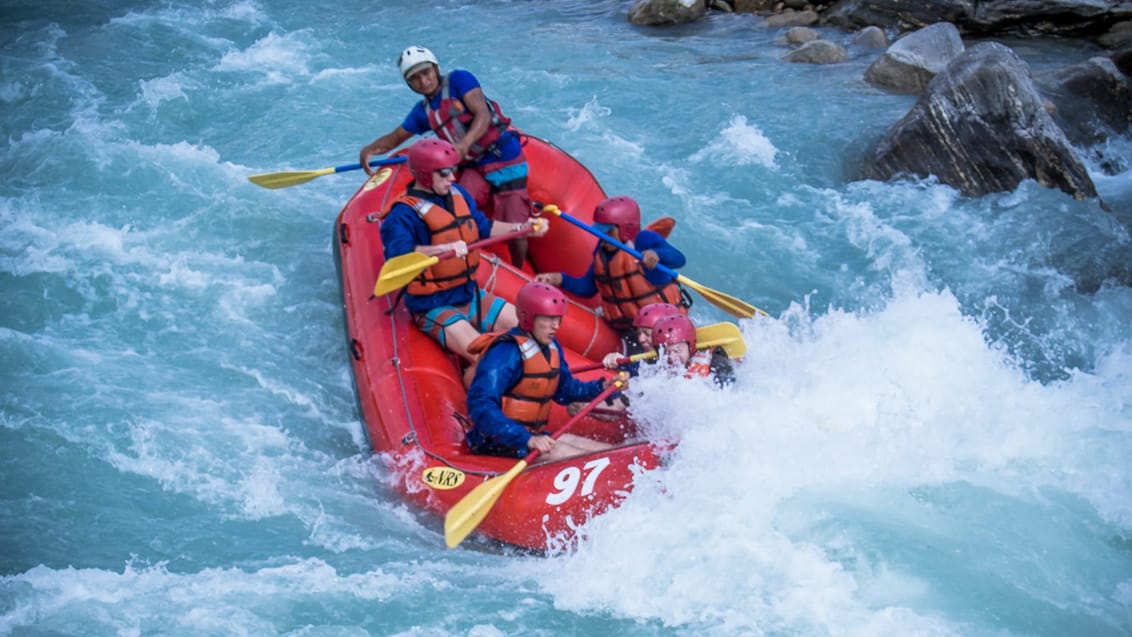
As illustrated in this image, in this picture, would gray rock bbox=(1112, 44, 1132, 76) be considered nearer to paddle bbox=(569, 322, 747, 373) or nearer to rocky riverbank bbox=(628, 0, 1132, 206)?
rocky riverbank bbox=(628, 0, 1132, 206)

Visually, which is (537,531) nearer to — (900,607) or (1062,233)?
(900,607)

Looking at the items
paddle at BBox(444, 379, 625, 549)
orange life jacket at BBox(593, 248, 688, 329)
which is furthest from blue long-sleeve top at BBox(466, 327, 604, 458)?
orange life jacket at BBox(593, 248, 688, 329)

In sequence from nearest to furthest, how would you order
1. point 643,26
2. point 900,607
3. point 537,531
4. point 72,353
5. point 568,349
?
1. point 900,607
2. point 537,531
3. point 568,349
4. point 72,353
5. point 643,26

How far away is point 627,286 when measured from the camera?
536 centimetres

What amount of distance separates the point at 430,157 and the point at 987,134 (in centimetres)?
447

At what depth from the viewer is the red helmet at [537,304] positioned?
14.5 ft

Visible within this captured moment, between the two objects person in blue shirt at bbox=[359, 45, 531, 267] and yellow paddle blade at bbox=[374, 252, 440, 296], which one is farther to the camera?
person in blue shirt at bbox=[359, 45, 531, 267]

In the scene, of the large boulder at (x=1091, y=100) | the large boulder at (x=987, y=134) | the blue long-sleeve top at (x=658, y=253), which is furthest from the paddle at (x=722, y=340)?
the large boulder at (x=1091, y=100)

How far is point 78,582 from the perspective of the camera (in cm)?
433

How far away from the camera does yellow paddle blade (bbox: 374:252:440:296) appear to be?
508 centimetres

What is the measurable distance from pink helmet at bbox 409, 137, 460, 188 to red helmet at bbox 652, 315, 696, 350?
124 centimetres

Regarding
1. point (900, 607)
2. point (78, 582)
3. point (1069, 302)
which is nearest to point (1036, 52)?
point (1069, 302)

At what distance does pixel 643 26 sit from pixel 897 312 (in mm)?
6840

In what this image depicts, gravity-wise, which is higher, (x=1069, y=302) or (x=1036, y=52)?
(x=1036, y=52)
